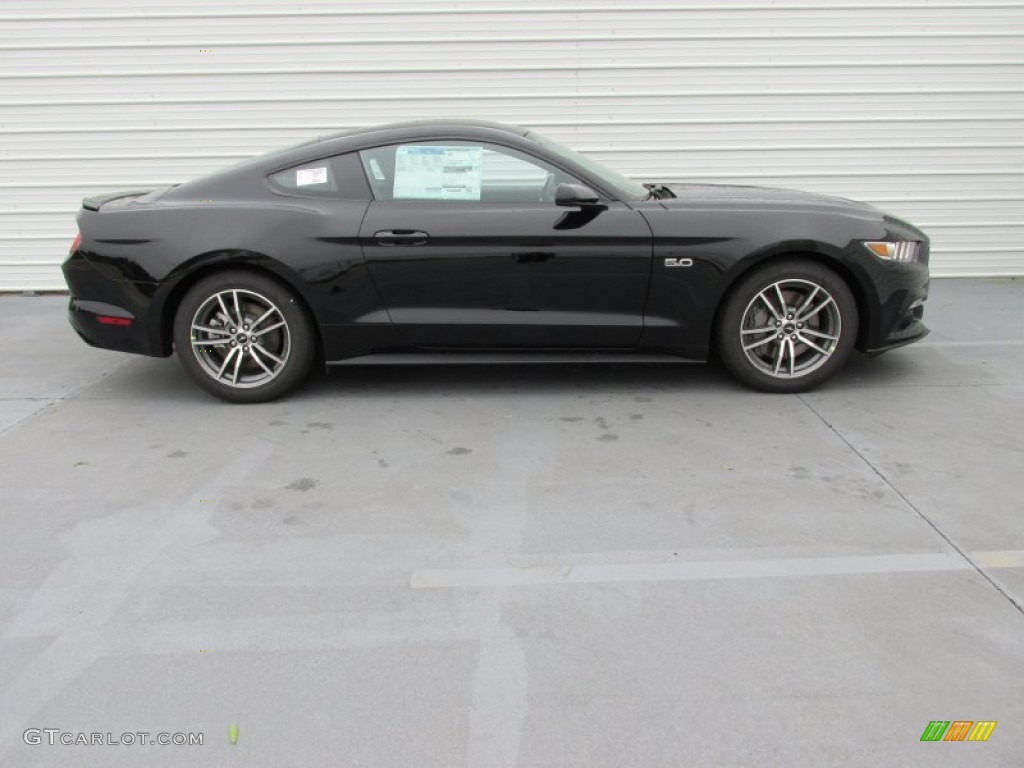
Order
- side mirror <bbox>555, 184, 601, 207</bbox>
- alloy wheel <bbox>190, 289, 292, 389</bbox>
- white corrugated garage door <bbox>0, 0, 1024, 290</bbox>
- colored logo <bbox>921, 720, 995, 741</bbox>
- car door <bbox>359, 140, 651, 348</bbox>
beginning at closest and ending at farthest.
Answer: colored logo <bbox>921, 720, 995, 741</bbox> < side mirror <bbox>555, 184, 601, 207</bbox> < car door <bbox>359, 140, 651, 348</bbox> < alloy wheel <bbox>190, 289, 292, 389</bbox> < white corrugated garage door <bbox>0, 0, 1024, 290</bbox>

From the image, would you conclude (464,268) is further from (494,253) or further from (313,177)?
(313,177)

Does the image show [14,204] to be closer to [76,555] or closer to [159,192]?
[159,192]

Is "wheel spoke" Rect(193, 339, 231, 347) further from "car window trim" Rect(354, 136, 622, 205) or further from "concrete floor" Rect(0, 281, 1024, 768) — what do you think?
"car window trim" Rect(354, 136, 622, 205)

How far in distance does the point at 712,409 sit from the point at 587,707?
2566mm

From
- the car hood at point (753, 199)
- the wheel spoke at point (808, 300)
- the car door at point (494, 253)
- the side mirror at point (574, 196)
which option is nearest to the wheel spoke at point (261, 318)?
the car door at point (494, 253)

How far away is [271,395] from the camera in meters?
4.84

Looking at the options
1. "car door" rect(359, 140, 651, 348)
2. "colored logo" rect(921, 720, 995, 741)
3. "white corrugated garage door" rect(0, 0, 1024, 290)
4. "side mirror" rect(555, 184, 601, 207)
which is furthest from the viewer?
"white corrugated garage door" rect(0, 0, 1024, 290)

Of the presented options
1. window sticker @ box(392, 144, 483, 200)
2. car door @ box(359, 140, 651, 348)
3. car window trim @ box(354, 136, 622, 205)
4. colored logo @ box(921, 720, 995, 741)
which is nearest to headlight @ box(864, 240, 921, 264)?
car door @ box(359, 140, 651, 348)

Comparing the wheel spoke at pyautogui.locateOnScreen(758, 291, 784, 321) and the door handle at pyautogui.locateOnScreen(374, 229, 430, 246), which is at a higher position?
the door handle at pyautogui.locateOnScreen(374, 229, 430, 246)

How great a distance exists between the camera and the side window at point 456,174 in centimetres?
466

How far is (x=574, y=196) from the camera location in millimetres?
4480

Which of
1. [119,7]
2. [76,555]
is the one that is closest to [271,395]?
[76,555]

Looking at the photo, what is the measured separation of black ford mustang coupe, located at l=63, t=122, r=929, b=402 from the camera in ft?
15.1

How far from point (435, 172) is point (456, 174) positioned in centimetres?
12
